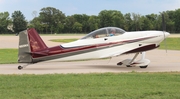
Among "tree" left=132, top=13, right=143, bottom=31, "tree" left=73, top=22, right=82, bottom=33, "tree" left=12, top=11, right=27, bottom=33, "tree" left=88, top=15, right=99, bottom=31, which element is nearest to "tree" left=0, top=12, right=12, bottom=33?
"tree" left=12, top=11, right=27, bottom=33

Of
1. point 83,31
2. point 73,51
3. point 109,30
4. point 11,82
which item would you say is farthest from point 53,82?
point 83,31

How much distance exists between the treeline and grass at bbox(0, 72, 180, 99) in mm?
107107

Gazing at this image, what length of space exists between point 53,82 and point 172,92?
12.1 ft

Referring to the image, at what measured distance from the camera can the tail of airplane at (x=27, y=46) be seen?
43.4 feet

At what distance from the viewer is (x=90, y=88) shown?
7.58 m

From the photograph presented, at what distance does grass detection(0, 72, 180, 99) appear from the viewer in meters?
6.61

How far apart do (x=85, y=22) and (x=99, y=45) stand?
121958 millimetres

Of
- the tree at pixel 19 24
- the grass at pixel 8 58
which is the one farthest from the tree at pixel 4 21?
the grass at pixel 8 58

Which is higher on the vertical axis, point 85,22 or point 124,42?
point 85,22

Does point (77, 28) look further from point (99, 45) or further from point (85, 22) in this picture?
point (99, 45)

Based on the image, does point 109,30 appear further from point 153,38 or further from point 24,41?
point 24,41

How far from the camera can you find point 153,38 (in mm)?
13977

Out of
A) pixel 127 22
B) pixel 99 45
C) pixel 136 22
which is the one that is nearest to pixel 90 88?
pixel 99 45

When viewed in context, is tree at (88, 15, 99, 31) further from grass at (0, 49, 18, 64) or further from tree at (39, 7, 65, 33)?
grass at (0, 49, 18, 64)
